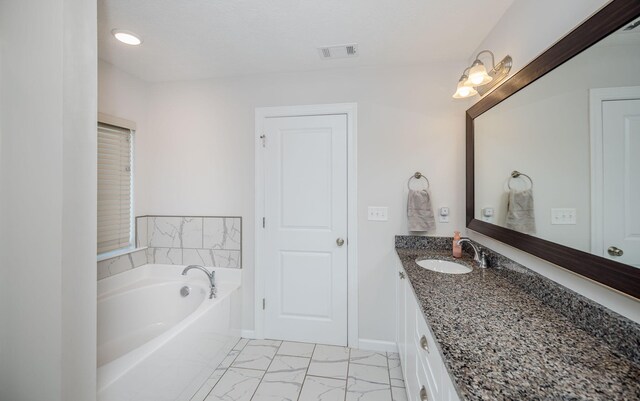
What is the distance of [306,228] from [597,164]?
1803 millimetres

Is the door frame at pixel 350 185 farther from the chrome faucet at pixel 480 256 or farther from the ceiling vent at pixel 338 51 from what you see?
the chrome faucet at pixel 480 256

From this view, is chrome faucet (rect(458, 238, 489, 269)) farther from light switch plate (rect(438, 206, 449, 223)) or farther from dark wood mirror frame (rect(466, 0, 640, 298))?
light switch plate (rect(438, 206, 449, 223))

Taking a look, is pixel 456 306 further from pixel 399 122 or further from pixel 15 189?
pixel 15 189

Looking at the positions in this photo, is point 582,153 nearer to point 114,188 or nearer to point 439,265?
point 439,265

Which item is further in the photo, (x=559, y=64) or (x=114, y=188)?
(x=114, y=188)

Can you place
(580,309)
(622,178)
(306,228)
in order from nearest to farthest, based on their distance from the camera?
(622,178)
(580,309)
(306,228)

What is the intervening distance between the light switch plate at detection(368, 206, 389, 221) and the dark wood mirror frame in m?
0.78

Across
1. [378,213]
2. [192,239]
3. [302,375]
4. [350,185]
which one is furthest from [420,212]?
[192,239]

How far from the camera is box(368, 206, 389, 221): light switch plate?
215 cm

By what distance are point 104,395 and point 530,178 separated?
90.4 inches

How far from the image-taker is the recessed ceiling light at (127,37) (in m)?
1.69

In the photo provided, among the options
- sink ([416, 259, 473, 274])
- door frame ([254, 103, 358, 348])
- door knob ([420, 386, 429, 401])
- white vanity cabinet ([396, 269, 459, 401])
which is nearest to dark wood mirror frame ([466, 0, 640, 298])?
sink ([416, 259, 473, 274])

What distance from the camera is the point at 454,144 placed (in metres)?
2.05

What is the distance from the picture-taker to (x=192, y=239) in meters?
2.43
